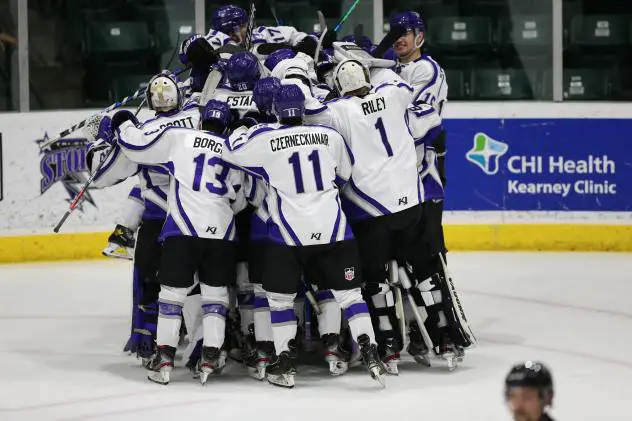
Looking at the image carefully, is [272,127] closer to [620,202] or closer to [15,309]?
[15,309]

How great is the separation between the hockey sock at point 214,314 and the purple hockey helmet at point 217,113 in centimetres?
72

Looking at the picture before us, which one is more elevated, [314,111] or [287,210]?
[314,111]

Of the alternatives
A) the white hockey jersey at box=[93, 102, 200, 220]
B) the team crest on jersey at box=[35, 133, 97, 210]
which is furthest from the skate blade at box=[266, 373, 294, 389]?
the team crest on jersey at box=[35, 133, 97, 210]

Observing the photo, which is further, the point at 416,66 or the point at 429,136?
the point at 416,66

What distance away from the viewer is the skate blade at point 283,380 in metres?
5.35

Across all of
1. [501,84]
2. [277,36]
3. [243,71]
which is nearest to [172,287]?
[243,71]

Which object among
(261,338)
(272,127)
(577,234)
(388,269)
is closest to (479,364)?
(388,269)

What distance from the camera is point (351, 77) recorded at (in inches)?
220

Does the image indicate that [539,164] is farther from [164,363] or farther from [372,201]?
[164,363]

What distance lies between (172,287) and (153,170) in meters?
0.63

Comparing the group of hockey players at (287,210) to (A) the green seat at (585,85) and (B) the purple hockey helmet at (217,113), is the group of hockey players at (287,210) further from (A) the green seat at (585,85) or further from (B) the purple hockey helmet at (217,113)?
(A) the green seat at (585,85)

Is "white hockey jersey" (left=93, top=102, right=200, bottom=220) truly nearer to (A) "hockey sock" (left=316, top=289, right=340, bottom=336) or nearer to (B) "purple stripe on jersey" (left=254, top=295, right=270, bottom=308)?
(B) "purple stripe on jersey" (left=254, top=295, right=270, bottom=308)

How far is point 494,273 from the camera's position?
838 cm

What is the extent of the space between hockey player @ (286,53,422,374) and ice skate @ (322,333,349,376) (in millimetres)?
178
